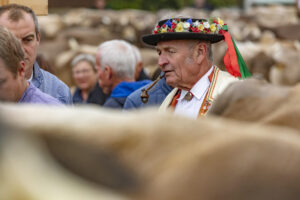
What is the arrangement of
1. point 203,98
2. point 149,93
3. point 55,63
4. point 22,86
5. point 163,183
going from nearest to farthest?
point 163,183 < point 22,86 < point 203,98 < point 149,93 < point 55,63

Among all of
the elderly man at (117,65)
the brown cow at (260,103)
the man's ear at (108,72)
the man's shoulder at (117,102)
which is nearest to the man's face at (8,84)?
the brown cow at (260,103)

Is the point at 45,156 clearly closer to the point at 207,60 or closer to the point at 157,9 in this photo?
the point at 207,60

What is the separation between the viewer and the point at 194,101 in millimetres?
2855

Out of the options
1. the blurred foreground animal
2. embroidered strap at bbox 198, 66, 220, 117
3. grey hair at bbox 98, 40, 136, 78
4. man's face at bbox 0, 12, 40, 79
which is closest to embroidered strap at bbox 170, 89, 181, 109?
embroidered strap at bbox 198, 66, 220, 117

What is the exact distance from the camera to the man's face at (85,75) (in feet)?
19.5

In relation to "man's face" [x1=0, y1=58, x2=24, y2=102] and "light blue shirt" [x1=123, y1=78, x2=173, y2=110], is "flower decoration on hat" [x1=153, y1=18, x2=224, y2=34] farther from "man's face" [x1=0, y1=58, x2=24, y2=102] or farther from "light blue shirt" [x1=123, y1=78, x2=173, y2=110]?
"man's face" [x1=0, y1=58, x2=24, y2=102]

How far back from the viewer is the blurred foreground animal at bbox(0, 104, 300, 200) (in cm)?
94

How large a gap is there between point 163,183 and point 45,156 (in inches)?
8.6

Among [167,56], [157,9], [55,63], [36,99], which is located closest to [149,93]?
[167,56]

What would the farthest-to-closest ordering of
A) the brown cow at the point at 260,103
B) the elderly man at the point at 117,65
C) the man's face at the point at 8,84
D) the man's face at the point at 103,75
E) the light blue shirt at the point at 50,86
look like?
the man's face at the point at 103,75, the elderly man at the point at 117,65, the light blue shirt at the point at 50,86, the man's face at the point at 8,84, the brown cow at the point at 260,103

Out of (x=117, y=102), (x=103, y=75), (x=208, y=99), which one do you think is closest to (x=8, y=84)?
(x=208, y=99)

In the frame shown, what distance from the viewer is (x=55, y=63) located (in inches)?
437

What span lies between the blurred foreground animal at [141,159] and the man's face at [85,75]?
196 inches

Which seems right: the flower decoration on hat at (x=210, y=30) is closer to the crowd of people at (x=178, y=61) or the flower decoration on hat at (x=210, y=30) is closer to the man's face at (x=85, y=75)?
the crowd of people at (x=178, y=61)
